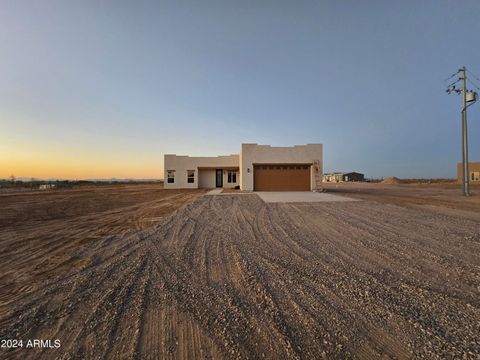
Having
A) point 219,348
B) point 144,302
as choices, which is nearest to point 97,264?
point 144,302

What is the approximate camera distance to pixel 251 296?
8.86 feet

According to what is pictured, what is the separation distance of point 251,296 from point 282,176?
17.2 meters

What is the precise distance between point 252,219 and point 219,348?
5534 millimetres

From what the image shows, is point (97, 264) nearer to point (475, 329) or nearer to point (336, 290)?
point (336, 290)

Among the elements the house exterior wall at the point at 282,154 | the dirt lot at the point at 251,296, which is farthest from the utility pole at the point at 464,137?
the dirt lot at the point at 251,296

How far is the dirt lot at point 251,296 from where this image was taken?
1907 mm

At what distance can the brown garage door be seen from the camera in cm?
1927

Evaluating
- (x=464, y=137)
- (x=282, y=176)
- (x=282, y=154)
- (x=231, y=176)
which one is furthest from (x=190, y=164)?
(x=464, y=137)

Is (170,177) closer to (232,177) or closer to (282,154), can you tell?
(232,177)

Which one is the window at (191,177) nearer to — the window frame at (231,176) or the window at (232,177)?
the window frame at (231,176)

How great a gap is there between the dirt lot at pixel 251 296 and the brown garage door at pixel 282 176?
45.4 feet

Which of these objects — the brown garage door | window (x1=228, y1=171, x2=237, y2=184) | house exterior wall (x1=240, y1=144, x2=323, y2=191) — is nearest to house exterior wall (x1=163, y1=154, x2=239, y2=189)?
window (x1=228, y1=171, x2=237, y2=184)

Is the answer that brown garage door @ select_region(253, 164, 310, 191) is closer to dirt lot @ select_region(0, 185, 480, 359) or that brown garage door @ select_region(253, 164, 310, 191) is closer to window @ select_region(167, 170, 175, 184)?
window @ select_region(167, 170, 175, 184)

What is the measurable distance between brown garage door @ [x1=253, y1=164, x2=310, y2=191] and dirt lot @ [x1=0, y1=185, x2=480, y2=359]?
13846 millimetres
